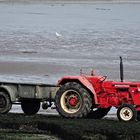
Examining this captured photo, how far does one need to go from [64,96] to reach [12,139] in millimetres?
2686

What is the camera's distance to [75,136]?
12297 mm

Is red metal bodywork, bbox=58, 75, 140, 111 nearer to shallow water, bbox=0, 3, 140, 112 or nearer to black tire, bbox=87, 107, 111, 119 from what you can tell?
black tire, bbox=87, 107, 111, 119

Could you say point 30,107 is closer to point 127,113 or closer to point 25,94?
point 25,94

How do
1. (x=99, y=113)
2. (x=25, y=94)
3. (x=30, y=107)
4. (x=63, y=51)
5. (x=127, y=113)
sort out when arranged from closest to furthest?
(x=127, y=113) < (x=25, y=94) < (x=99, y=113) < (x=30, y=107) < (x=63, y=51)

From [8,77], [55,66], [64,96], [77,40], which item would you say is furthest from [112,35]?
[64,96]

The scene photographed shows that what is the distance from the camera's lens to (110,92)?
14.5 metres

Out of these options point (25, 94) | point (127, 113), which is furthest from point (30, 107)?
point (127, 113)

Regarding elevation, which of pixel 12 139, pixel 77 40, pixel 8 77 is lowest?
pixel 12 139

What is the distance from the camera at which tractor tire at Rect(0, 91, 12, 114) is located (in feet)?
49.8

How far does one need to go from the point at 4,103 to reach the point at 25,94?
50 cm

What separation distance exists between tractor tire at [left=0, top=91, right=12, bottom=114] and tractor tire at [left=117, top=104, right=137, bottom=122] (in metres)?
2.47

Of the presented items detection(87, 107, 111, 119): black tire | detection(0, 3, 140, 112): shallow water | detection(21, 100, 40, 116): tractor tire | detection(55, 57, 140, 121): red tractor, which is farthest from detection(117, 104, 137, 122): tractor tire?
detection(0, 3, 140, 112): shallow water

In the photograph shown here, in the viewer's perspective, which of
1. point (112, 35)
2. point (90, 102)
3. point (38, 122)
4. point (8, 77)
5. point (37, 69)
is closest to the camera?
point (38, 122)

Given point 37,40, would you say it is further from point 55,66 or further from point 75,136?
point 75,136
